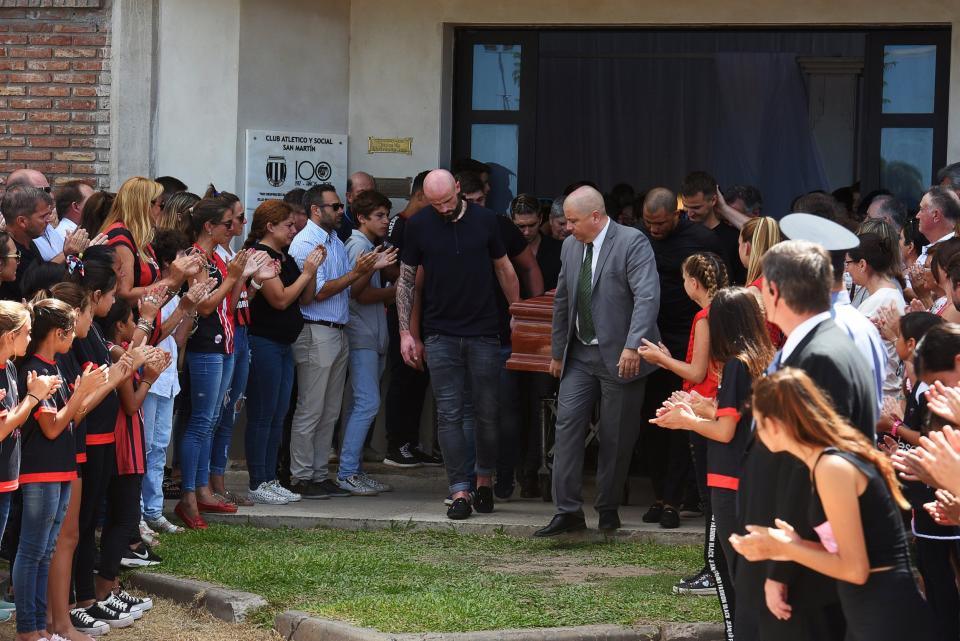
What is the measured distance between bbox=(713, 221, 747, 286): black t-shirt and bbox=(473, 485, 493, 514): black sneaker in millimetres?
2047

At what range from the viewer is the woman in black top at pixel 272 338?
882cm

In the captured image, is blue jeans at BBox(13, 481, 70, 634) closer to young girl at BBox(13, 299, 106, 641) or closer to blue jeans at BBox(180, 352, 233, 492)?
young girl at BBox(13, 299, 106, 641)

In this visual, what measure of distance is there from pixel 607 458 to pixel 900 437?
102 inches

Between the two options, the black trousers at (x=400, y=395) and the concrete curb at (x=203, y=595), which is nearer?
the concrete curb at (x=203, y=595)

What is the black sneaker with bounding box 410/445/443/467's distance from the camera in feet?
34.7

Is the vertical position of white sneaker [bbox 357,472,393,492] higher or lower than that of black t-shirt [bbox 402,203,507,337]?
lower

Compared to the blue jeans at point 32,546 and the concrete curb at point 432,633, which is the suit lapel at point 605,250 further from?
the blue jeans at point 32,546

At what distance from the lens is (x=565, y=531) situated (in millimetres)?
8148

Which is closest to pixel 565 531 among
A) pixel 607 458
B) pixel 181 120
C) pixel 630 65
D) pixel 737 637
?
pixel 607 458

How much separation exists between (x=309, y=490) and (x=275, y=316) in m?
1.25

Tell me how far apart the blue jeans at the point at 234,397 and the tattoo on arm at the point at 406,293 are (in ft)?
3.36

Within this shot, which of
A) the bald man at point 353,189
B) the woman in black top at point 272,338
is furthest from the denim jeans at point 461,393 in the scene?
the bald man at point 353,189

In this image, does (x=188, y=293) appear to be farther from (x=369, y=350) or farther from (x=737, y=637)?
(x=737, y=637)

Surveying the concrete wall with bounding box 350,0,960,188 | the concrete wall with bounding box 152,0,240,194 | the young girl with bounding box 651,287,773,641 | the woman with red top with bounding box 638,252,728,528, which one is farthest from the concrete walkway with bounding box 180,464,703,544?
the concrete wall with bounding box 350,0,960,188
